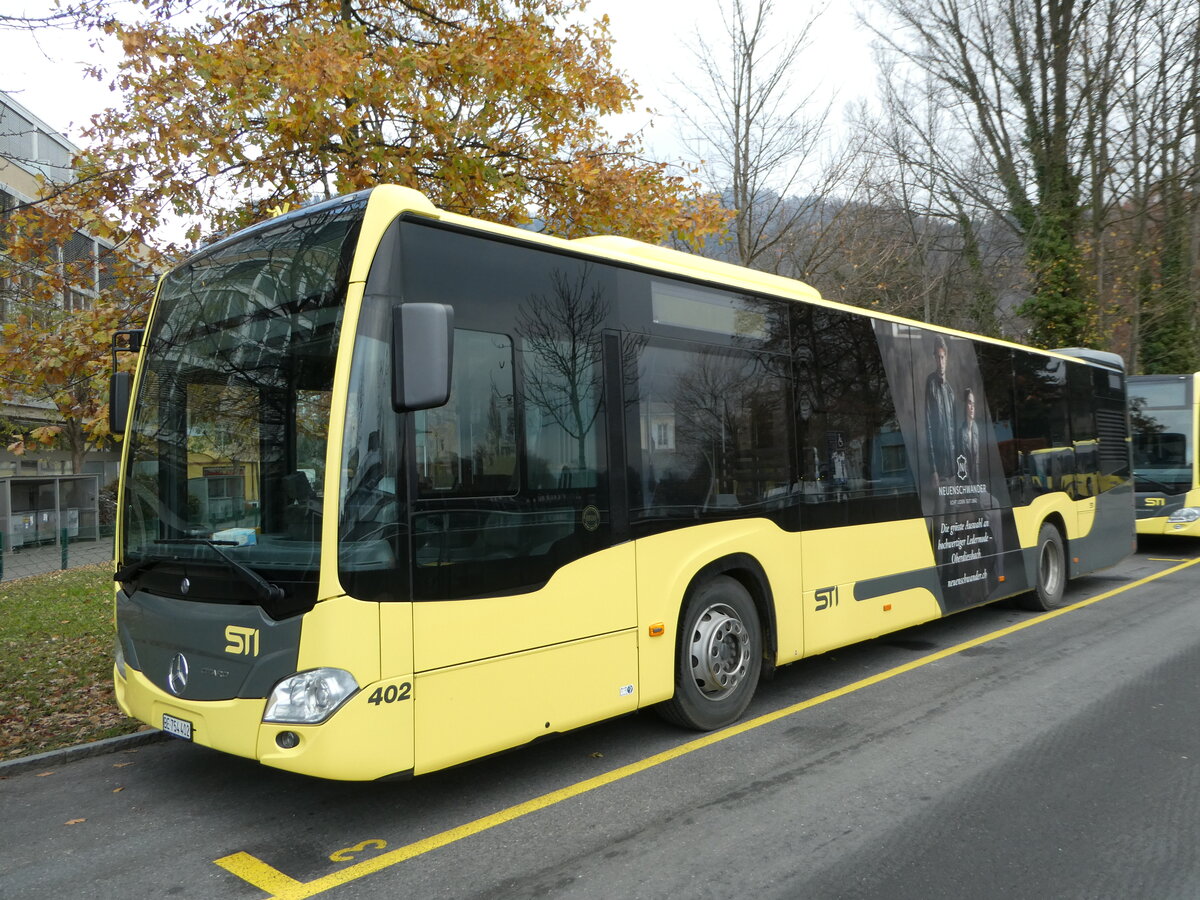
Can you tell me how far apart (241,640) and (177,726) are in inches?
28.9

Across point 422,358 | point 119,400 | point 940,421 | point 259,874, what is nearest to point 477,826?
point 259,874

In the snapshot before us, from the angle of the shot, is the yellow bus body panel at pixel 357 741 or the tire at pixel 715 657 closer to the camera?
the yellow bus body panel at pixel 357 741

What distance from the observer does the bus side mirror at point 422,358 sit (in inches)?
155

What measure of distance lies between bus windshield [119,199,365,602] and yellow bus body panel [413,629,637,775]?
2.82 feet

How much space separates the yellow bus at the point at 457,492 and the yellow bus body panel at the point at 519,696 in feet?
0.05

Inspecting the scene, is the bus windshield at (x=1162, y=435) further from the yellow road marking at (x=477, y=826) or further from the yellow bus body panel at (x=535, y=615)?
the yellow bus body panel at (x=535, y=615)

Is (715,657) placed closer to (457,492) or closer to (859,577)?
(859,577)

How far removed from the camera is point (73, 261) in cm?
823

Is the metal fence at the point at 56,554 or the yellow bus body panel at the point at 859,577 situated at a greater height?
the yellow bus body panel at the point at 859,577

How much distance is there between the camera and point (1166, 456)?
50.2 ft

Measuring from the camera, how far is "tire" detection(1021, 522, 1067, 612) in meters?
10.2

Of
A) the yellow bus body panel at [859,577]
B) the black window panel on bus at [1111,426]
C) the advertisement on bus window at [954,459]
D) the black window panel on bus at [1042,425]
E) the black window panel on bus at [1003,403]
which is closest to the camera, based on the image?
the yellow bus body panel at [859,577]

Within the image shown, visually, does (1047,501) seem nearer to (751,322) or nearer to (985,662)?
(985,662)

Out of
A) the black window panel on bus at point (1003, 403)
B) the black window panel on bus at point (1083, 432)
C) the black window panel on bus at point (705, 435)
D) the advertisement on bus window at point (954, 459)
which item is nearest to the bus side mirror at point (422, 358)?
the black window panel on bus at point (705, 435)
